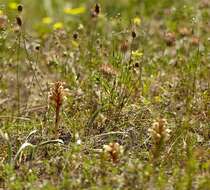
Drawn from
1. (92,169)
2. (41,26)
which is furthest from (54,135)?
(41,26)

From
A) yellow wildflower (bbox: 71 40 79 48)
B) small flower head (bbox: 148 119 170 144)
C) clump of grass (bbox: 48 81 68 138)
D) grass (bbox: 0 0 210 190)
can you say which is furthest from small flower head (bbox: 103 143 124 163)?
yellow wildflower (bbox: 71 40 79 48)

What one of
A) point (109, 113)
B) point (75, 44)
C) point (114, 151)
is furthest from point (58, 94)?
point (75, 44)

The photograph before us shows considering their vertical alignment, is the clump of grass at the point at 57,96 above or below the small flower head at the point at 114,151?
above

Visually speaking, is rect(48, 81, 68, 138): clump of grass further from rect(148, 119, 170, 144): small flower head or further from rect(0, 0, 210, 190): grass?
rect(148, 119, 170, 144): small flower head

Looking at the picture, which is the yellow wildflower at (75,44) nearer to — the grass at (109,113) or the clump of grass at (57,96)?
the grass at (109,113)

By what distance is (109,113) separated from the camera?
3543mm

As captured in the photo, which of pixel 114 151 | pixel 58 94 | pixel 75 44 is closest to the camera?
pixel 114 151

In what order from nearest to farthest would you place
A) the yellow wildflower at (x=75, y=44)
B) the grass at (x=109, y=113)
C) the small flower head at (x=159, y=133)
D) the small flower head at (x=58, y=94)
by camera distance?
the grass at (x=109, y=113) → the small flower head at (x=159, y=133) → the small flower head at (x=58, y=94) → the yellow wildflower at (x=75, y=44)

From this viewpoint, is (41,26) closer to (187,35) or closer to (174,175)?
(187,35)

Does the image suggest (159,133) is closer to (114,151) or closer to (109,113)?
(114,151)

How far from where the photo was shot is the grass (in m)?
2.70

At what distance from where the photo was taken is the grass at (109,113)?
2.70 m

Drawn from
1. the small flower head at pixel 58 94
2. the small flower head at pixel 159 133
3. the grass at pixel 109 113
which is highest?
the small flower head at pixel 58 94

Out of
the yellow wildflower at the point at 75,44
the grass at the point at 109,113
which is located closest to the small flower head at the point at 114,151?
the grass at the point at 109,113
